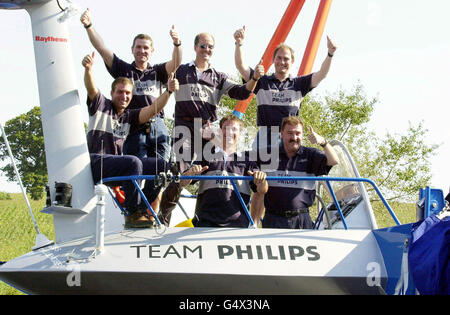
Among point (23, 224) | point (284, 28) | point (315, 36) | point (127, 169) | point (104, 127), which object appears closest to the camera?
point (127, 169)

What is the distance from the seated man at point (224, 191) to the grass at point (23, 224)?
10.5 metres

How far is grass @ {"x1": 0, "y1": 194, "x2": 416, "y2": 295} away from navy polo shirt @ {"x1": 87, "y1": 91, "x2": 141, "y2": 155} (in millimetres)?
10014

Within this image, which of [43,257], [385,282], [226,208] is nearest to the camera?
[385,282]

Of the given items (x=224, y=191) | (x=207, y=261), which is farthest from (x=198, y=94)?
(x=207, y=261)

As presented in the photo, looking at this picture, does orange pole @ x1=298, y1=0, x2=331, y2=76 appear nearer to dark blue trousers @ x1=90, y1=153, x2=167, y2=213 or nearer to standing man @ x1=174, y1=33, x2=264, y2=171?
standing man @ x1=174, y1=33, x2=264, y2=171

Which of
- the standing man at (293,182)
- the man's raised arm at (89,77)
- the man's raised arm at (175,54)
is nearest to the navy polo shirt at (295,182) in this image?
the standing man at (293,182)

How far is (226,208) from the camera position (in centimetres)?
529

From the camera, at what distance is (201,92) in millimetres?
6859

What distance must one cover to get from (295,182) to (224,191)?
29.6 inches

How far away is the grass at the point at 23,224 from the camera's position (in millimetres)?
16625

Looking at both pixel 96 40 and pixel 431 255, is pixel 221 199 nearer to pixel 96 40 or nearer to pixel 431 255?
pixel 431 255
